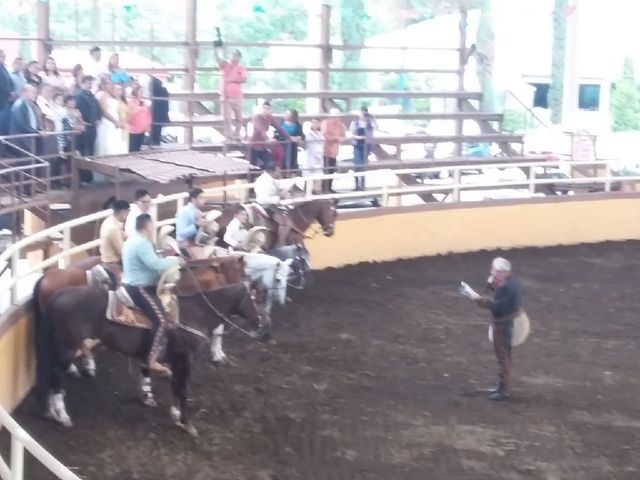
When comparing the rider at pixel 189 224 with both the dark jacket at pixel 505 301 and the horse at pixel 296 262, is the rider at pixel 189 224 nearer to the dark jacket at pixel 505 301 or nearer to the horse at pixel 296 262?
the horse at pixel 296 262

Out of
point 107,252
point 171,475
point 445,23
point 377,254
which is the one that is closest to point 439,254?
point 377,254

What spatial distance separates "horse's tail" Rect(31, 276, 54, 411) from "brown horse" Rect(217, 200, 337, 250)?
4.37 metres

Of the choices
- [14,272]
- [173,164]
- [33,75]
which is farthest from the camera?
[33,75]

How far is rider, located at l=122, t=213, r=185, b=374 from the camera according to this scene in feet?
30.0

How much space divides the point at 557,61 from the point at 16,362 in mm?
19179

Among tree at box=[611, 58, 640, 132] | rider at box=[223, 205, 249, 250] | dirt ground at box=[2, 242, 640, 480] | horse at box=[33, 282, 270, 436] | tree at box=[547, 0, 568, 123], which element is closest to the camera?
dirt ground at box=[2, 242, 640, 480]

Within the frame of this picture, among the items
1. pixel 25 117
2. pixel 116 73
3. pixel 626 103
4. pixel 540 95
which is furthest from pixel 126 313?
pixel 540 95

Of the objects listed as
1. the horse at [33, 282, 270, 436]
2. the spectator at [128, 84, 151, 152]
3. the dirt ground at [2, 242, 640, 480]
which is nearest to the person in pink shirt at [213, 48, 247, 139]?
the spectator at [128, 84, 151, 152]

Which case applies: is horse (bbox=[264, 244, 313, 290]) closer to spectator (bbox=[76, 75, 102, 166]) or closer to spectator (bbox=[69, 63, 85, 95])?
spectator (bbox=[76, 75, 102, 166])

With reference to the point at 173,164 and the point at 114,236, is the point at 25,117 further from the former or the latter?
the point at 114,236

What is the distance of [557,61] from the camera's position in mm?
25875

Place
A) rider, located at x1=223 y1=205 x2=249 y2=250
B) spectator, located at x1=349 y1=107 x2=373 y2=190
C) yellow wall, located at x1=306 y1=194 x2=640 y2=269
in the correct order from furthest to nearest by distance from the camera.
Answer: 1. spectator, located at x1=349 y1=107 x2=373 y2=190
2. yellow wall, located at x1=306 y1=194 x2=640 y2=269
3. rider, located at x1=223 y1=205 x2=249 y2=250

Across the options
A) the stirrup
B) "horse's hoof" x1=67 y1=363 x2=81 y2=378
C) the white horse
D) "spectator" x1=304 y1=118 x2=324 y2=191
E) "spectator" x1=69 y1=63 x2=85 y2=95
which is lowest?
"horse's hoof" x1=67 y1=363 x2=81 y2=378

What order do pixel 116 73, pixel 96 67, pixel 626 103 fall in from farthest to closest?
pixel 626 103
pixel 96 67
pixel 116 73
